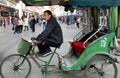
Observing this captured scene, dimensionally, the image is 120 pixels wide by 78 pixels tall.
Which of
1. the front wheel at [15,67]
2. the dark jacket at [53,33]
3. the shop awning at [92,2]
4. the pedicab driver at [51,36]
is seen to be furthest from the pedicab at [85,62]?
the shop awning at [92,2]

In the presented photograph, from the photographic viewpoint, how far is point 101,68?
24.5 feet

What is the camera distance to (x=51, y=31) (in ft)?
24.1

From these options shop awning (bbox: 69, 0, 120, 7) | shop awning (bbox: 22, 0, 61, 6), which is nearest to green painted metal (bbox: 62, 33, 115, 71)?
shop awning (bbox: 69, 0, 120, 7)

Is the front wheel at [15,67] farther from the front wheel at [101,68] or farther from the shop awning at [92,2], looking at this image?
the shop awning at [92,2]

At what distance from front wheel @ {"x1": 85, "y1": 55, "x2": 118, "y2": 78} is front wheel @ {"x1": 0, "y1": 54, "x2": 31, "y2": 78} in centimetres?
137

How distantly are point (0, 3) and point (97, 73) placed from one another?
5219 centimetres

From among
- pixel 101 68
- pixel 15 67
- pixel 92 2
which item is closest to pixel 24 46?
pixel 15 67

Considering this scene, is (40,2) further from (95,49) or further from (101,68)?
(101,68)

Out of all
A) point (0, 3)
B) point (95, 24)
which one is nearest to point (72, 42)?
point (95, 24)

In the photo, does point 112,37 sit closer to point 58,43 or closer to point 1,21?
point 58,43

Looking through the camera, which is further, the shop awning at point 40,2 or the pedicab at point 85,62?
the shop awning at point 40,2

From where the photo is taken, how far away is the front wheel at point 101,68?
23.5 feet

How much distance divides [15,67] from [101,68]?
192cm

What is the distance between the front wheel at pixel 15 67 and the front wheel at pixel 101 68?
54.1 inches
